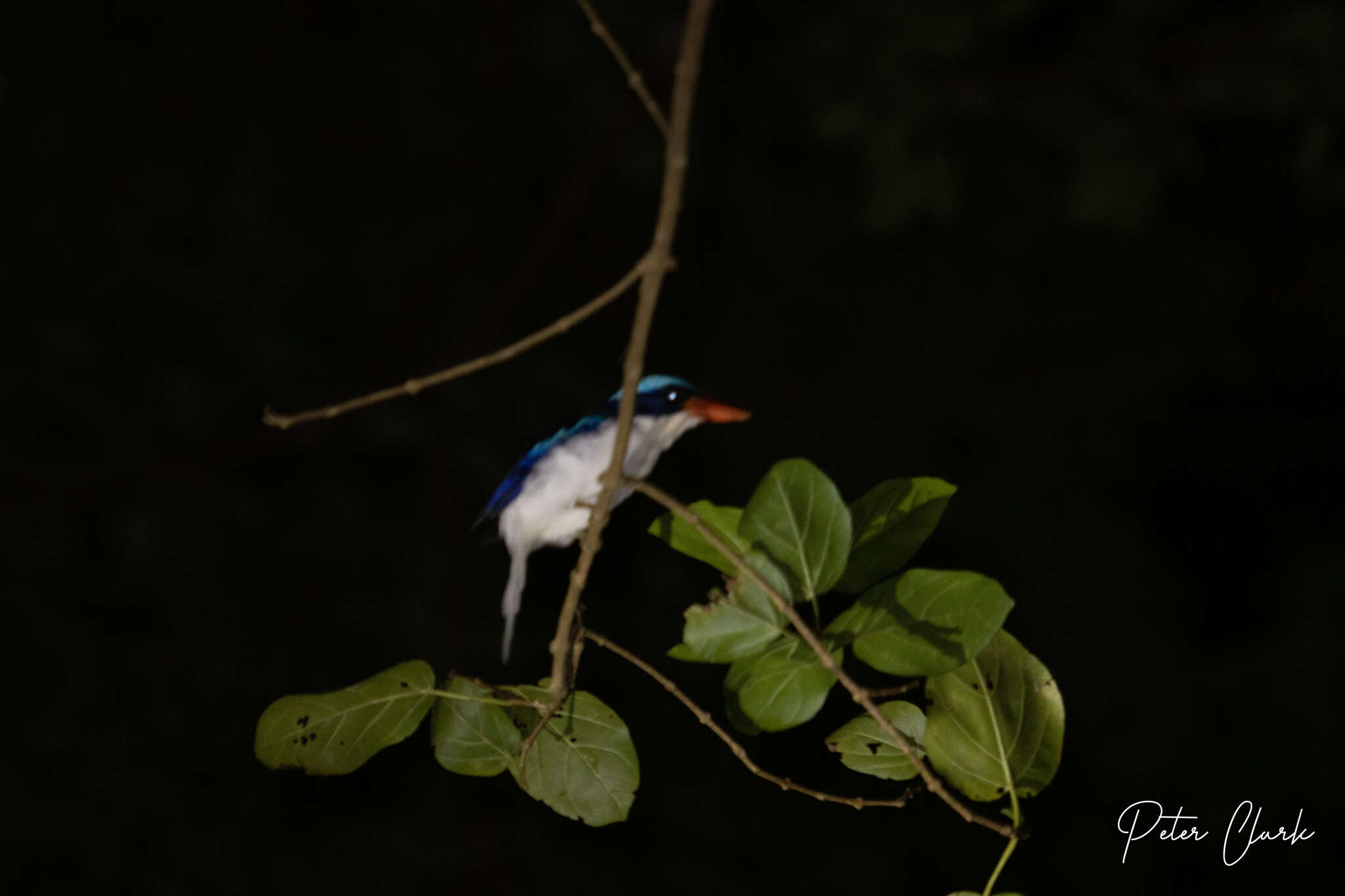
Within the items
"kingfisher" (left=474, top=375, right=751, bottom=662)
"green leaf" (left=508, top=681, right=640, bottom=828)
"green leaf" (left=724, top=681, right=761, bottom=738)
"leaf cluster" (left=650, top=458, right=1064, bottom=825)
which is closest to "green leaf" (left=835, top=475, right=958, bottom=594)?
"leaf cluster" (left=650, top=458, right=1064, bottom=825)

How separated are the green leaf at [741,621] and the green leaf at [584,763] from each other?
0.18 meters

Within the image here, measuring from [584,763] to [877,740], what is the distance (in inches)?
9.5

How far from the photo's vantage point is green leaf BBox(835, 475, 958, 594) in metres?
0.73

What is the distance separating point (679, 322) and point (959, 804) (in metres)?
2.67

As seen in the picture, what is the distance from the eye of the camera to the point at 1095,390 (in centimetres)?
346

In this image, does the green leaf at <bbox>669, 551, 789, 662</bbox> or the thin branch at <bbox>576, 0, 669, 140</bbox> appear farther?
the green leaf at <bbox>669, 551, 789, 662</bbox>

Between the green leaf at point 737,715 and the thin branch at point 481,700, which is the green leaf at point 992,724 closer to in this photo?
the green leaf at point 737,715

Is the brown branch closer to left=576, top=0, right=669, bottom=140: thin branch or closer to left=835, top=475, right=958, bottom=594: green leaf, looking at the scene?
left=835, top=475, right=958, bottom=594: green leaf

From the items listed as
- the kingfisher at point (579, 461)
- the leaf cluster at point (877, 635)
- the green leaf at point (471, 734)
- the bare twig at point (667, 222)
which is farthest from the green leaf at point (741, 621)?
the kingfisher at point (579, 461)

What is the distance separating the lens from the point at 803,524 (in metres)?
0.68

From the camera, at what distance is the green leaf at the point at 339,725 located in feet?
2.59

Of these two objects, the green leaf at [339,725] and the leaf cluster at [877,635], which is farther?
the green leaf at [339,725]

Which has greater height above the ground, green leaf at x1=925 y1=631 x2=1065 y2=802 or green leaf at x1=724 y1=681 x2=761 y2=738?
green leaf at x1=724 y1=681 x2=761 y2=738

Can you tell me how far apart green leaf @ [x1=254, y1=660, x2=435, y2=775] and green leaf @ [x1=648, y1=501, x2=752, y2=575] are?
0.83ft
